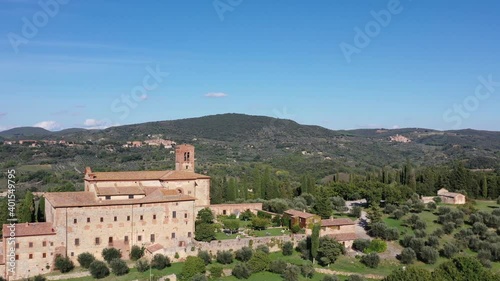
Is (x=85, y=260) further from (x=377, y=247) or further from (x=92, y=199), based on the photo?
(x=377, y=247)

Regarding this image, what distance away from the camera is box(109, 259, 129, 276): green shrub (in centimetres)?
3334

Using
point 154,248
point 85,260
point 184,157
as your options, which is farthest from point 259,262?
point 184,157

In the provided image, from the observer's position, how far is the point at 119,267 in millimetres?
33375

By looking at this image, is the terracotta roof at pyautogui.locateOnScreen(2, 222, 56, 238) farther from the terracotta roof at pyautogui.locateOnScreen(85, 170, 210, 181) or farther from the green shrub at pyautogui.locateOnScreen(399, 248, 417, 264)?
the green shrub at pyautogui.locateOnScreen(399, 248, 417, 264)

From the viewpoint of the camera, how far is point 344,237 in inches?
1642

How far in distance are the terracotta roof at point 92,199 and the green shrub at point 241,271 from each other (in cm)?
790

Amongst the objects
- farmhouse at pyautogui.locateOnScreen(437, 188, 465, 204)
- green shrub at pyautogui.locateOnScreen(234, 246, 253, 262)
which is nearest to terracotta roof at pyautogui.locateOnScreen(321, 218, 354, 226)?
green shrub at pyautogui.locateOnScreen(234, 246, 253, 262)

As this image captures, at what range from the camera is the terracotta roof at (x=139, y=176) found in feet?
130

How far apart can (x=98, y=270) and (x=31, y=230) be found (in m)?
5.90

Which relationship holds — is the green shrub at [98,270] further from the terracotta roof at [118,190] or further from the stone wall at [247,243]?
the stone wall at [247,243]

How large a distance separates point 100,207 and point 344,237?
21.9m

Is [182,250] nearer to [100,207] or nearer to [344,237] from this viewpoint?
[100,207]

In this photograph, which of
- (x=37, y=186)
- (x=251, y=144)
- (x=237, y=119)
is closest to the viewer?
(x=37, y=186)

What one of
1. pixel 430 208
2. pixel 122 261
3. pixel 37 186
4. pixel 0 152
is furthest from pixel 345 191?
pixel 0 152
